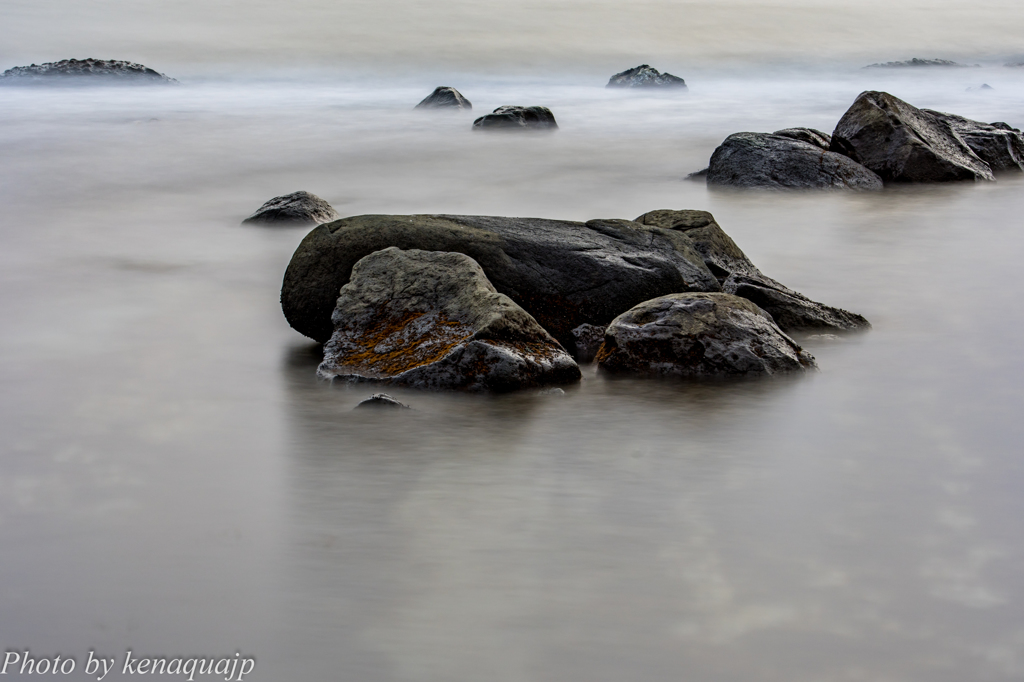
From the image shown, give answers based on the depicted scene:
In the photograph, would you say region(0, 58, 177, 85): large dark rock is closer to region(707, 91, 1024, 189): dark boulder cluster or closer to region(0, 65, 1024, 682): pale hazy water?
region(707, 91, 1024, 189): dark boulder cluster

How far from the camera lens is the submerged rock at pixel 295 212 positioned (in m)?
8.23

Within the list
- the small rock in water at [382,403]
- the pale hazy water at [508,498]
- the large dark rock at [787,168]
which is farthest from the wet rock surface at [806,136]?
the small rock in water at [382,403]

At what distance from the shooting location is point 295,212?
8.26 metres

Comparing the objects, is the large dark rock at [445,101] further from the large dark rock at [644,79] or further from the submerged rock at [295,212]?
the submerged rock at [295,212]

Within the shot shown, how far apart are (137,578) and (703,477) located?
1.78 meters

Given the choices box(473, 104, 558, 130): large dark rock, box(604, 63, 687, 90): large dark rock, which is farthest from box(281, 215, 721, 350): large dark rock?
box(604, 63, 687, 90): large dark rock

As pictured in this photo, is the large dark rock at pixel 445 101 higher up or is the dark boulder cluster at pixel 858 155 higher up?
the dark boulder cluster at pixel 858 155

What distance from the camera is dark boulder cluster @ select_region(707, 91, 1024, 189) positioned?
998 centimetres

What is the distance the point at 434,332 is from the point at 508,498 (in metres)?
1.27

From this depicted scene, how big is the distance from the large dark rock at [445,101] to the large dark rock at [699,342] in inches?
678

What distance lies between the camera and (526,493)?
325 centimetres

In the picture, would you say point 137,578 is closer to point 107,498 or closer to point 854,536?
point 107,498

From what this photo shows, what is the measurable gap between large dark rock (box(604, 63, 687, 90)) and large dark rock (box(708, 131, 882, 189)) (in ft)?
60.0

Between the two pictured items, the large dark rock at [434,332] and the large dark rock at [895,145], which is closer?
the large dark rock at [434,332]
